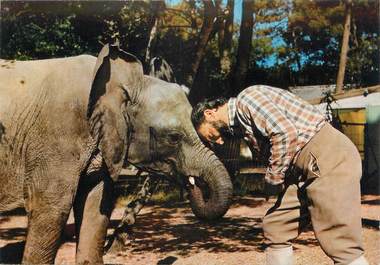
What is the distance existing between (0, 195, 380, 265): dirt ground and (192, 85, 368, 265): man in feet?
11.3

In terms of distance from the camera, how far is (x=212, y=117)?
4.25 meters

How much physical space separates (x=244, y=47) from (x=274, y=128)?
8880 millimetres

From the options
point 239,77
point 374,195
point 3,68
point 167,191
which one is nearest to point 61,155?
point 3,68

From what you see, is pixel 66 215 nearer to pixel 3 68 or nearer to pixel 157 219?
pixel 3 68

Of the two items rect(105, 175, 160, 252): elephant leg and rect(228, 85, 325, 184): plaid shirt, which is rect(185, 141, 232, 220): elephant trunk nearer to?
rect(228, 85, 325, 184): plaid shirt

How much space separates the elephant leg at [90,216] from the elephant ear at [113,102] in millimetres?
353

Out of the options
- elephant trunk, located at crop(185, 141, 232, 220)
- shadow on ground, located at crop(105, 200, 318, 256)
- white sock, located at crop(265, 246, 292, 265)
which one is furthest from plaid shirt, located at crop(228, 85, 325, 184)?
shadow on ground, located at crop(105, 200, 318, 256)

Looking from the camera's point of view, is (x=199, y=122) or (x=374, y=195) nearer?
(x=199, y=122)

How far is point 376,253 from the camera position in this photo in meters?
8.02

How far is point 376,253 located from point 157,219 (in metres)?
4.76

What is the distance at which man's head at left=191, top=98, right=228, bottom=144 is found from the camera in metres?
4.23

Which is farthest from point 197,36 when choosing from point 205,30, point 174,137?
point 174,137

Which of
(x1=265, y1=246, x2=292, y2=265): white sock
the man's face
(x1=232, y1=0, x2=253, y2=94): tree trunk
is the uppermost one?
(x1=232, y1=0, x2=253, y2=94): tree trunk

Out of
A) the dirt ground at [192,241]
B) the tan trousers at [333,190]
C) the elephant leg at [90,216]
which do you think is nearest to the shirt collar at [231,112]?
the tan trousers at [333,190]
